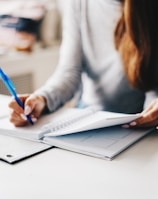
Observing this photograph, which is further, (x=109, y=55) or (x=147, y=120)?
(x=109, y=55)

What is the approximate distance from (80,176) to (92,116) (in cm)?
29

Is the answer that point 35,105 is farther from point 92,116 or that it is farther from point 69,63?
point 69,63

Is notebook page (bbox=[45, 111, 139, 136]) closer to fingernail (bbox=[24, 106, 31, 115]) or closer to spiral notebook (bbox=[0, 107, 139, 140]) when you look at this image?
spiral notebook (bbox=[0, 107, 139, 140])

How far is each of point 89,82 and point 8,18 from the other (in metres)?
1.23

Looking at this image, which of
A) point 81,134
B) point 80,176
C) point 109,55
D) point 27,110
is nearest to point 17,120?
point 27,110

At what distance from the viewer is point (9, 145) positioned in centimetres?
71

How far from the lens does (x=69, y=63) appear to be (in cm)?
117

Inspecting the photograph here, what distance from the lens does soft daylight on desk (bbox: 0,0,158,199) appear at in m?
0.54

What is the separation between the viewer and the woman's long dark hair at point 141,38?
106 cm

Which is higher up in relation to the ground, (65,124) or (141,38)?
(141,38)

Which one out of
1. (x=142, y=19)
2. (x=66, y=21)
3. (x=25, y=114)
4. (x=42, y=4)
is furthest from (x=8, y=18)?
(x=25, y=114)

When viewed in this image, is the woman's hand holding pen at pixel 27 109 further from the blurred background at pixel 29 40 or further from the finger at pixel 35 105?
the blurred background at pixel 29 40

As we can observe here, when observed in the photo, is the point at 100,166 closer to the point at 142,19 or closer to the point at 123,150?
the point at 123,150

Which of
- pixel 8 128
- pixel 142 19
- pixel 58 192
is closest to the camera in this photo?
pixel 58 192
